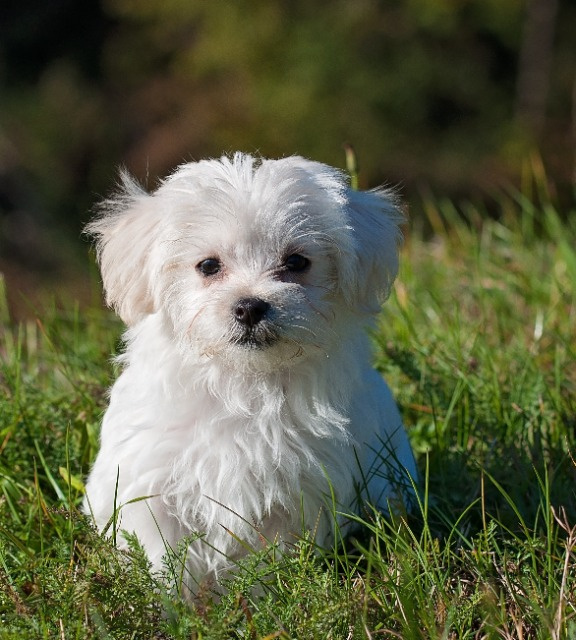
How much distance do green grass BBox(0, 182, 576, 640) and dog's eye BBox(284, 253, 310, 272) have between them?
0.88 meters

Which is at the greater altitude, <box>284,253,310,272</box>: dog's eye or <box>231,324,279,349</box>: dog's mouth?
<box>284,253,310,272</box>: dog's eye

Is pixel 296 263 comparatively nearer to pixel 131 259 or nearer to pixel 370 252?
pixel 370 252

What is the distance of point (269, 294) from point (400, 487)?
0.93 meters

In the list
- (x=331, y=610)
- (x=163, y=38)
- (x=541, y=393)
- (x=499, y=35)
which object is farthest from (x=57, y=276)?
(x=331, y=610)

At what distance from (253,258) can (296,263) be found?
0.16 meters

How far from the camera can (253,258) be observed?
340 centimetres

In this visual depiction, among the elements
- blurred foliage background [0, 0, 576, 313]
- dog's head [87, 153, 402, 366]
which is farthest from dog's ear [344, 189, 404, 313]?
blurred foliage background [0, 0, 576, 313]

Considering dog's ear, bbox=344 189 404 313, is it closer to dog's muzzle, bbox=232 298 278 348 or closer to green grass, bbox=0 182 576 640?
dog's muzzle, bbox=232 298 278 348

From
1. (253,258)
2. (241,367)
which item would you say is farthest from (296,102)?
(241,367)

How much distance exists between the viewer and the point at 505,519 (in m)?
3.68

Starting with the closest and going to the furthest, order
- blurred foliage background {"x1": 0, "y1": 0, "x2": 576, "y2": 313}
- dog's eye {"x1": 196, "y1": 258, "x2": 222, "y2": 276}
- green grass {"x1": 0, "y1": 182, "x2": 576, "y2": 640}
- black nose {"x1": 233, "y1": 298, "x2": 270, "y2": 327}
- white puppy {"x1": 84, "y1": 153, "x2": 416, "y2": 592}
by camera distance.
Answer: green grass {"x1": 0, "y1": 182, "x2": 576, "y2": 640} → black nose {"x1": 233, "y1": 298, "x2": 270, "y2": 327} → white puppy {"x1": 84, "y1": 153, "x2": 416, "y2": 592} → dog's eye {"x1": 196, "y1": 258, "x2": 222, "y2": 276} → blurred foliage background {"x1": 0, "y1": 0, "x2": 576, "y2": 313}

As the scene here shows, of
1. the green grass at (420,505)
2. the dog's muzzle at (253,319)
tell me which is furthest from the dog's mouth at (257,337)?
the green grass at (420,505)

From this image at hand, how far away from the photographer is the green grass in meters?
2.88

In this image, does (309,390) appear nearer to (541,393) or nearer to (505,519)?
(505,519)
